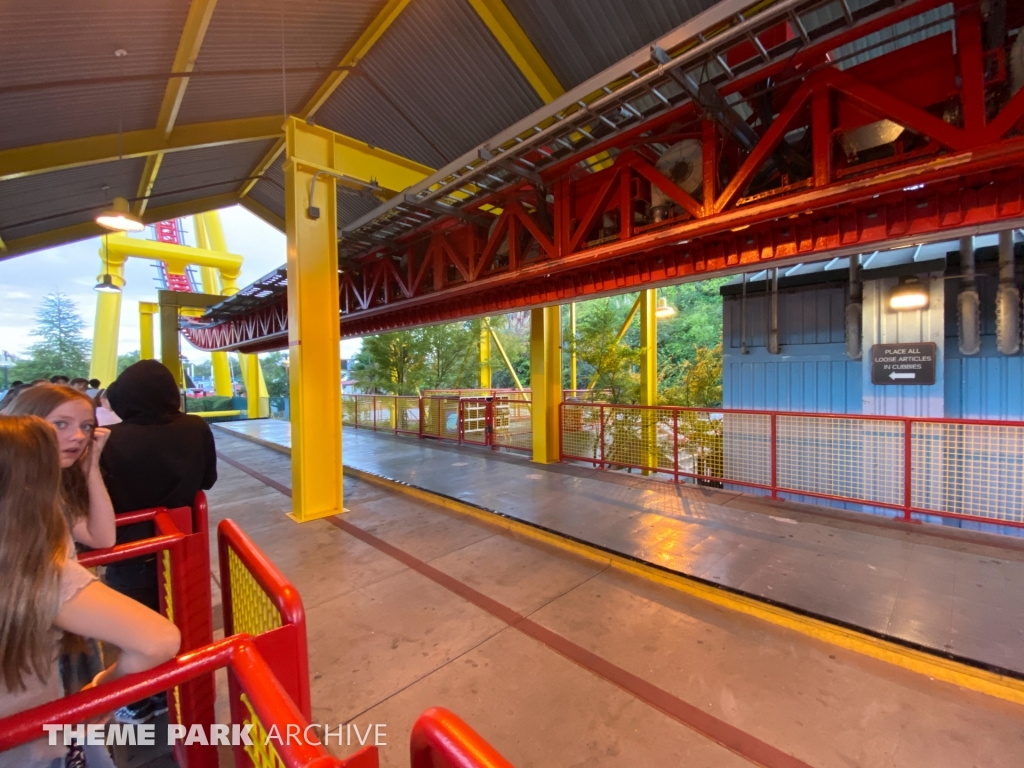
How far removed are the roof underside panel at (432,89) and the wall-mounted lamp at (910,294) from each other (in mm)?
5658

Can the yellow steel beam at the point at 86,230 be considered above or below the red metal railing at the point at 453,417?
above

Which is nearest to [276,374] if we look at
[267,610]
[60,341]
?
[60,341]

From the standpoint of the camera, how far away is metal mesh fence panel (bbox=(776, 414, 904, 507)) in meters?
5.59

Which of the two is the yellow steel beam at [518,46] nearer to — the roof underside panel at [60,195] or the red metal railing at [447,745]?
the red metal railing at [447,745]

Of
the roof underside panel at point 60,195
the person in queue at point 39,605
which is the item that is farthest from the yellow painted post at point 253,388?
the person in queue at point 39,605

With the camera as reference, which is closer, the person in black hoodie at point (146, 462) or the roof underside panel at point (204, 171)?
the person in black hoodie at point (146, 462)

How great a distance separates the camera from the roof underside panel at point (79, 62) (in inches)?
160

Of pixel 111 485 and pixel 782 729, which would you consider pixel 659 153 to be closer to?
pixel 782 729

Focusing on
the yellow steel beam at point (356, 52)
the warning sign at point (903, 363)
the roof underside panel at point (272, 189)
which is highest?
the roof underside panel at point (272, 189)

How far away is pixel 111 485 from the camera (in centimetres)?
243

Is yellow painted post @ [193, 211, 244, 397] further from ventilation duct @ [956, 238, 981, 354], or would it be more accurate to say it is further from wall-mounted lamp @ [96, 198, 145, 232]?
ventilation duct @ [956, 238, 981, 354]

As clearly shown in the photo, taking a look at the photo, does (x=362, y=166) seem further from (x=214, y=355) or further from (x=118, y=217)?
(x=214, y=355)

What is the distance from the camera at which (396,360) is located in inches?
658

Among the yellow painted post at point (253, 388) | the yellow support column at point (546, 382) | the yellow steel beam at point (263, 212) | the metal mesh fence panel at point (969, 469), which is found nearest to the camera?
the metal mesh fence panel at point (969, 469)
